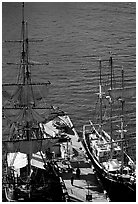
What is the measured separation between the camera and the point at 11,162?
1672 cm

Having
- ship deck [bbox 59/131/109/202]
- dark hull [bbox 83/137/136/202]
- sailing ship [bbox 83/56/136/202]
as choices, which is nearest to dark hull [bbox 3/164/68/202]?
ship deck [bbox 59/131/109/202]

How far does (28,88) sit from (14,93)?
2.03ft

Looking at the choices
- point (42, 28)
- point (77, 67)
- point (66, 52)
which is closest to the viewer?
point (77, 67)

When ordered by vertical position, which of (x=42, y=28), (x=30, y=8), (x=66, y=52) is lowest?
(x=66, y=52)

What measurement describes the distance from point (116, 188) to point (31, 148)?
3.10 metres

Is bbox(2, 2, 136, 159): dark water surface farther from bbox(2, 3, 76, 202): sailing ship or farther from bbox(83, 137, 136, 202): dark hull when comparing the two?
bbox(83, 137, 136, 202): dark hull

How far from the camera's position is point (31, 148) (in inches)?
630

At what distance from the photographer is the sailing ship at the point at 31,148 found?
15.3 meters

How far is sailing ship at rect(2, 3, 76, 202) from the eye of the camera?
1532cm

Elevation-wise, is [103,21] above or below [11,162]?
above

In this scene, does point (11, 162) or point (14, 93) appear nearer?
point (11, 162)

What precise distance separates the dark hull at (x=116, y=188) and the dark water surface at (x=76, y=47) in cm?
490

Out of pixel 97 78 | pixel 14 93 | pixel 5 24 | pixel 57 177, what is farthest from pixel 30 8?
pixel 57 177

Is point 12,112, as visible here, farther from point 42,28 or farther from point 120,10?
point 120,10
